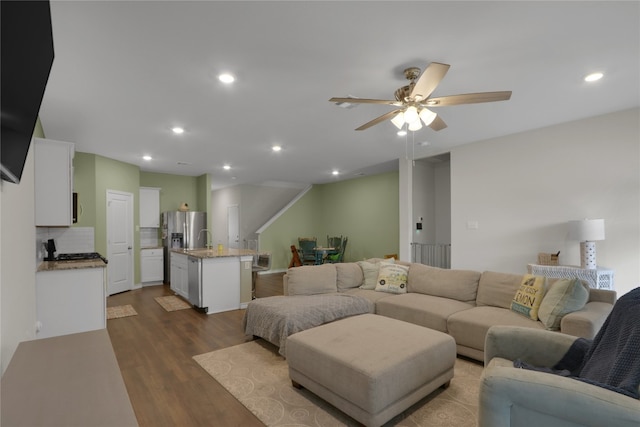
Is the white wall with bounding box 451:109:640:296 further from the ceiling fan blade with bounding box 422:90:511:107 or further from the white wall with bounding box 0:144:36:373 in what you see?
the white wall with bounding box 0:144:36:373

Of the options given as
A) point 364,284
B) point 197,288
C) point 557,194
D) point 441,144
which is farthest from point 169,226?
point 557,194

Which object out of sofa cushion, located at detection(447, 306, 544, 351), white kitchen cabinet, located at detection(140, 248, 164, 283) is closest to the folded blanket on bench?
sofa cushion, located at detection(447, 306, 544, 351)

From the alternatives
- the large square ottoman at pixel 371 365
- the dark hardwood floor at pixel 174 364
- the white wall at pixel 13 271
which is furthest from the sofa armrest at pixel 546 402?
the white wall at pixel 13 271

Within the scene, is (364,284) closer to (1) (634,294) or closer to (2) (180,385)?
(2) (180,385)

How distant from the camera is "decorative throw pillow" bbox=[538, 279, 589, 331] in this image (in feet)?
8.52

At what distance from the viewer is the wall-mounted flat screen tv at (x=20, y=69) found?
2.79ft

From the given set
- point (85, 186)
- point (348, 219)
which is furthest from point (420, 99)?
point (348, 219)

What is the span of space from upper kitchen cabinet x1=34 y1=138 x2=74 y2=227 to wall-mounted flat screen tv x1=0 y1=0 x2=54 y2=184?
7.98ft

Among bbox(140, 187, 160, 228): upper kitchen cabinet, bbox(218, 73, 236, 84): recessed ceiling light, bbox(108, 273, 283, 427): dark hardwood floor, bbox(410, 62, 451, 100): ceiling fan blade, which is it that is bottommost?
bbox(108, 273, 283, 427): dark hardwood floor

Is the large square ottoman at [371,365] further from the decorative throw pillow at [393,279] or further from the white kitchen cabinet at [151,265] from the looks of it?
the white kitchen cabinet at [151,265]

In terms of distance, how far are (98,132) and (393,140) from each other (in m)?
4.37

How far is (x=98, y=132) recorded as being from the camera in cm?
426

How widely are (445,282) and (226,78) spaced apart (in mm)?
3339

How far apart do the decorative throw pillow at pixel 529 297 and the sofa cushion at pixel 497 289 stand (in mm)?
104
